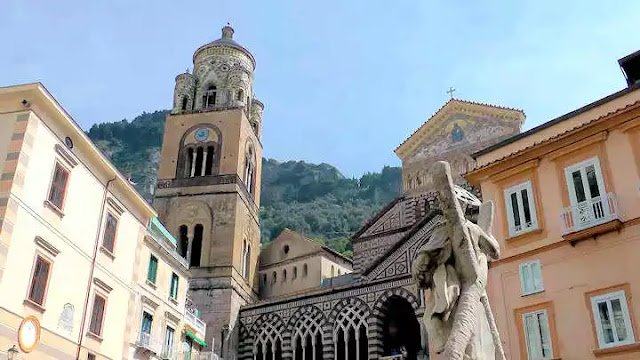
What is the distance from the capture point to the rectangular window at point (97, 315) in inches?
703

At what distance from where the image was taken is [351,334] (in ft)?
92.4

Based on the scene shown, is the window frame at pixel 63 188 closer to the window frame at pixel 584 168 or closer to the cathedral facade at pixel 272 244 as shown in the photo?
the window frame at pixel 584 168

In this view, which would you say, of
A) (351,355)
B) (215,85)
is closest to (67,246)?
(351,355)

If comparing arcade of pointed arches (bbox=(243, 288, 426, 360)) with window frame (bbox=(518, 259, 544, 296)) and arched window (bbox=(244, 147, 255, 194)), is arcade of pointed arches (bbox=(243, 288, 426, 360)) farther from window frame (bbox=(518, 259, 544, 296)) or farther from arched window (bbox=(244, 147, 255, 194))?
arched window (bbox=(244, 147, 255, 194))

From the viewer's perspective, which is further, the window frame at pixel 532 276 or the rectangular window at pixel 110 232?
the rectangular window at pixel 110 232

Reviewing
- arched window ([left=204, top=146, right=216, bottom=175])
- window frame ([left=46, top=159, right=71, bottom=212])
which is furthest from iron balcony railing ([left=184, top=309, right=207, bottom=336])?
arched window ([left=204, top=146, right=216, bottom=175])

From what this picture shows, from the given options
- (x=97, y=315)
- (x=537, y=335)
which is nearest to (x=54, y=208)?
(x=97, y=315)

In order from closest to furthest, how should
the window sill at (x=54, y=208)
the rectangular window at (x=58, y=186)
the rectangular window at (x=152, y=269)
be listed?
the window sill at (x=54, y=208) → the rectangular window at (x=58, y=186) → the rectangular window at (x=152, y=269)

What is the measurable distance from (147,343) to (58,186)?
22.6 ft

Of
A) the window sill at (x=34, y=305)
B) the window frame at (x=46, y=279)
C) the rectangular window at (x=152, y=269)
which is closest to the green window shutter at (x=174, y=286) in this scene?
the rectangular window at (x=152, y=269)

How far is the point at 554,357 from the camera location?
14227 millimetres

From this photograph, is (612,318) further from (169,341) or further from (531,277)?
(169,341)

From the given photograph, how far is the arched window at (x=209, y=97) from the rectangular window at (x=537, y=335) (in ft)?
96.2

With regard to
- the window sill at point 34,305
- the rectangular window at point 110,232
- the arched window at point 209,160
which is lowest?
the window sill at point 34,305
